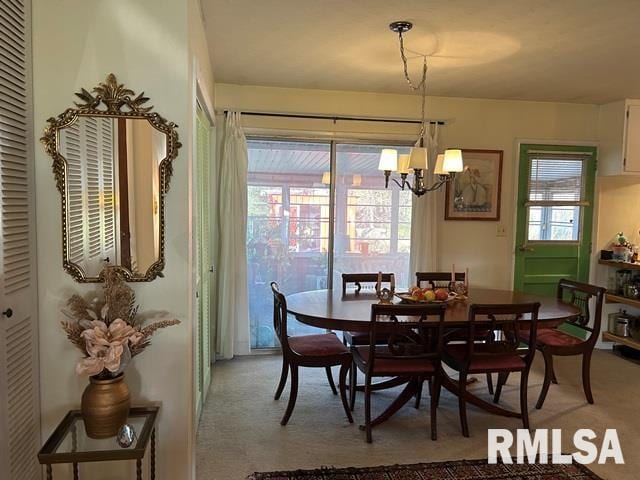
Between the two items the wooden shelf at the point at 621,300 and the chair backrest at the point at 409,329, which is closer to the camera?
the chair backrest at the point at 409,329

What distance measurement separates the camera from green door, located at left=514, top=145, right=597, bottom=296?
4492mm

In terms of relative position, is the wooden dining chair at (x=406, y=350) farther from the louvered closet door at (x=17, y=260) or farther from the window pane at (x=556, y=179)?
the window pane at (x=556, y=179)

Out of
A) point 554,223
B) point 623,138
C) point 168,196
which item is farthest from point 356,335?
point 623,138

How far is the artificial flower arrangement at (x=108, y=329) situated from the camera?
5.58ft

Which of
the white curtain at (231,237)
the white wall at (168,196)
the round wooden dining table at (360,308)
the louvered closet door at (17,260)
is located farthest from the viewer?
the white curtain at (231,237)

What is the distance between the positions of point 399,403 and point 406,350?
41cm

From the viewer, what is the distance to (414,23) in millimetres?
2592

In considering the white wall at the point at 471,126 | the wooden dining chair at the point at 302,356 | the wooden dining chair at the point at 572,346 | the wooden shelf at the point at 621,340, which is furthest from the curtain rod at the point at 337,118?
the wooden shelf at the point at 621,340

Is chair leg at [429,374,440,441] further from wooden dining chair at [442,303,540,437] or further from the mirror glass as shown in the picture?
the mirror glass

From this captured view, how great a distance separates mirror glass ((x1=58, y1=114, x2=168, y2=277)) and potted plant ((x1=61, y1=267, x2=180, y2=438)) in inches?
5.4

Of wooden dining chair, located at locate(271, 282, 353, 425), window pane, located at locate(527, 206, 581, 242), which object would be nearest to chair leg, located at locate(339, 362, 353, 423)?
wooden dining chair, located at locate(271, 282, 353, 425)

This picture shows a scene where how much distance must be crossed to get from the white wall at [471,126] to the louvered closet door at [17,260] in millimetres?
2427

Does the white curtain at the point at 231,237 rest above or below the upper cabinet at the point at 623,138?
below

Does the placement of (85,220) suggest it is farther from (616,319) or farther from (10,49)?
(616,319)
